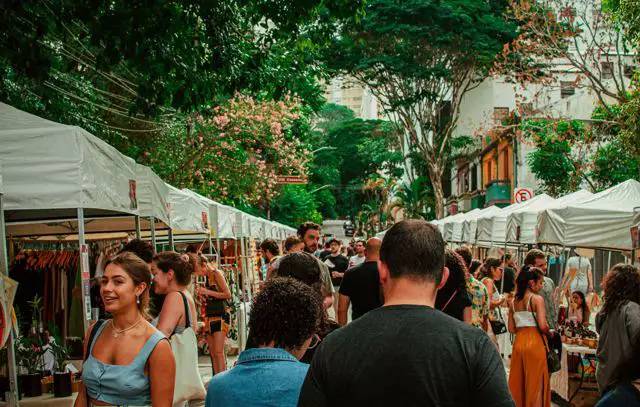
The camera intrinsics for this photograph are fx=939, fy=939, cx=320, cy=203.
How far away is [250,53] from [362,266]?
3275mm

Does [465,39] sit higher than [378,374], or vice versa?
Answer: [465,39]

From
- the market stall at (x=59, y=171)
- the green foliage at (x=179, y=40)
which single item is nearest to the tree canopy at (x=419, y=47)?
the green foliage at (x=179, y=40)

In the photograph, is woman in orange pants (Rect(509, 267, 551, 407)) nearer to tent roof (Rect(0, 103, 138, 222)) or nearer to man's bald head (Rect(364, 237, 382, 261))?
man's bald head (Rect(364, 237, 382, 261))

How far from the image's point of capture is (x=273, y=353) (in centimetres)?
345

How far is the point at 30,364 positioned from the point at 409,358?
6.39 m

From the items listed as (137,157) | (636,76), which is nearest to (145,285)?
(636,76)

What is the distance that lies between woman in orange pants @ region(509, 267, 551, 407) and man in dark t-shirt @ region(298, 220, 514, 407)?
7163mm

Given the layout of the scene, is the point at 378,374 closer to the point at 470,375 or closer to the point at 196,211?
the point at 470,375

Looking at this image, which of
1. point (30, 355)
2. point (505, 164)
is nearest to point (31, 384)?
point (30, 355)

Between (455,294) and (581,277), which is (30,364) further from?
(581,277)

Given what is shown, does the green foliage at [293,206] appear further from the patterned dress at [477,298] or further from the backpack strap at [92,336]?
the backpack strap at [92,336]

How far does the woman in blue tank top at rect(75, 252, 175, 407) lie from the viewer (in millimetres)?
4504

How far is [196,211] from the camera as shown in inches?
528

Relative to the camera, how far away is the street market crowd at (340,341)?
272cm
